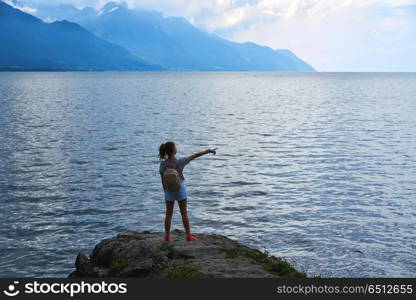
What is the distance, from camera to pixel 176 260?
44.5ft

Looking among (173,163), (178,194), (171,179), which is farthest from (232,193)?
(171,179)

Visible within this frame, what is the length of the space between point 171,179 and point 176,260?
7.62 feet

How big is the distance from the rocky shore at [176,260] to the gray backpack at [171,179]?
192 cm

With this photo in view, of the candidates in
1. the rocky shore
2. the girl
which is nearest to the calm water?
the rocky shore

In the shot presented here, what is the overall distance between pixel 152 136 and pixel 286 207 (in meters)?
29.1

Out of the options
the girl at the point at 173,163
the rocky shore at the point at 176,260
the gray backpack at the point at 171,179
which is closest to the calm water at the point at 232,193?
the rocky shore at the point at 176,260

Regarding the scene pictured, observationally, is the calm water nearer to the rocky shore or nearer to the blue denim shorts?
the rocky shore

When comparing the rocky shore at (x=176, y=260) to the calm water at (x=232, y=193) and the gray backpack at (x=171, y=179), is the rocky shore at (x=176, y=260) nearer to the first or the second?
the gray backpack at (x=171, y=179)

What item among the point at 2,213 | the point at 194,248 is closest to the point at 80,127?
the point at 2,213

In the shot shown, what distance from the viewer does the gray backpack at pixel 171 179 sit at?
45.0 feet

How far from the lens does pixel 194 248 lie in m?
14.3

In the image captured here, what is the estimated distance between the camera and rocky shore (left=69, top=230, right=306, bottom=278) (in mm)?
12781

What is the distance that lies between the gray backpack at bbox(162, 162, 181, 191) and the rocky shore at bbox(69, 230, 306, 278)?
1.92 m

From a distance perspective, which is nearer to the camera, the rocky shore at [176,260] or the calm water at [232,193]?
the rocky shore at [176,260]
